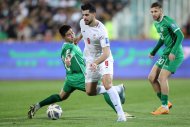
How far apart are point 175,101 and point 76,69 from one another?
3643 millimetres

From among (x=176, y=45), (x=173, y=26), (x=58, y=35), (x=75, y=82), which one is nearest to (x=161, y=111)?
(x=176, y=45)

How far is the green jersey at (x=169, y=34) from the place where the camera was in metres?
11.7

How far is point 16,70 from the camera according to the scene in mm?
22578

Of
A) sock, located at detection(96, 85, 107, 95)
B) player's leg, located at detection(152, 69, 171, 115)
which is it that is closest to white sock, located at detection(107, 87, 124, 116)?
sock, located at detection(96, 85, 107, 95)

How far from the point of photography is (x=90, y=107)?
13227 millimetres

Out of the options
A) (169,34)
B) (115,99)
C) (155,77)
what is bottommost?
(115,99)

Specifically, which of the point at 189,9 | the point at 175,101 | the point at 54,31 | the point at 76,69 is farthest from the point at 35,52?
the point at 76,69

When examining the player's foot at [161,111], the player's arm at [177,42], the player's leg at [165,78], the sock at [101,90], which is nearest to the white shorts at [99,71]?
the sock at [101,90]

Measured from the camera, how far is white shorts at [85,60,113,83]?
33.7 ft

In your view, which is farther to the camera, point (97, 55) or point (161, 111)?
point (161, 111)

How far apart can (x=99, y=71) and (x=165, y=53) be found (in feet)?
6.90

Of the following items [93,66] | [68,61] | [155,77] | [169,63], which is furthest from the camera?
[155,77]

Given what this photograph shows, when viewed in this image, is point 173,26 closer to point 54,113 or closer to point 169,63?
point 169,63

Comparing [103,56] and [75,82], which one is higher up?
[103,56]
